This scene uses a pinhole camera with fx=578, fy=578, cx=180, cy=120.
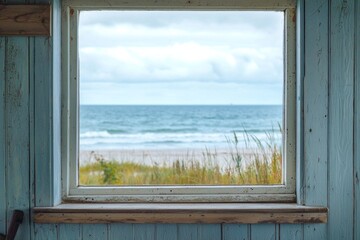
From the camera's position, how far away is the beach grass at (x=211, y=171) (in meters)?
2.94

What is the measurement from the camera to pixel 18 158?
2.73 m

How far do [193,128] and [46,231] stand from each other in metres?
1.00

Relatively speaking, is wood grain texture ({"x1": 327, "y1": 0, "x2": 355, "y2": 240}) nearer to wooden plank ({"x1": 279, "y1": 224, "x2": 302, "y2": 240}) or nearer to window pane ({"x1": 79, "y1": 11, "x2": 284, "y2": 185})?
wooden plank ({"x1": 279, "y1": 224, "x2": 302, "y2": 240})

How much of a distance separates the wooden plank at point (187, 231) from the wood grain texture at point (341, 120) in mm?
632

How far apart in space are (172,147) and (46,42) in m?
0.85

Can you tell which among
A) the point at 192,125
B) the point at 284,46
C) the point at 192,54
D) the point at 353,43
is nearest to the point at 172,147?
the point at 192,125

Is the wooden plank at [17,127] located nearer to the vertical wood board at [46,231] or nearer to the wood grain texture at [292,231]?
the vertical wood board at [46,231]

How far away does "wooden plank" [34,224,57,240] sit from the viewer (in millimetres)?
2742

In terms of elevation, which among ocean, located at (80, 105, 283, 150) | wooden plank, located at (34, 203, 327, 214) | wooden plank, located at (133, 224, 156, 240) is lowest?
wooden plank, located at (133, 224, 156, 240)

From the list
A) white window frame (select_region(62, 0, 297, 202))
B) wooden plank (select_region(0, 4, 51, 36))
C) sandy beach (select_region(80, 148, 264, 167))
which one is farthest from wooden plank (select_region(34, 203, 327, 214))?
wooden plank (select_region(0, 4, 51, 36))

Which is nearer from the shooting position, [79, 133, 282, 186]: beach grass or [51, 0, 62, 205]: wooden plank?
[51, 0, 62, 205]: wooden plank

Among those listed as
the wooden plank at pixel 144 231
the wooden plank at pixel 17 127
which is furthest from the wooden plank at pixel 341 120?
the wooden plank at pixel 17 127

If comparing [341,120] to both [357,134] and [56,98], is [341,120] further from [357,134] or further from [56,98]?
[56,98]

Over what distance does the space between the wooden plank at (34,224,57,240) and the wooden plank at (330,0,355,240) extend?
4.28 feet
